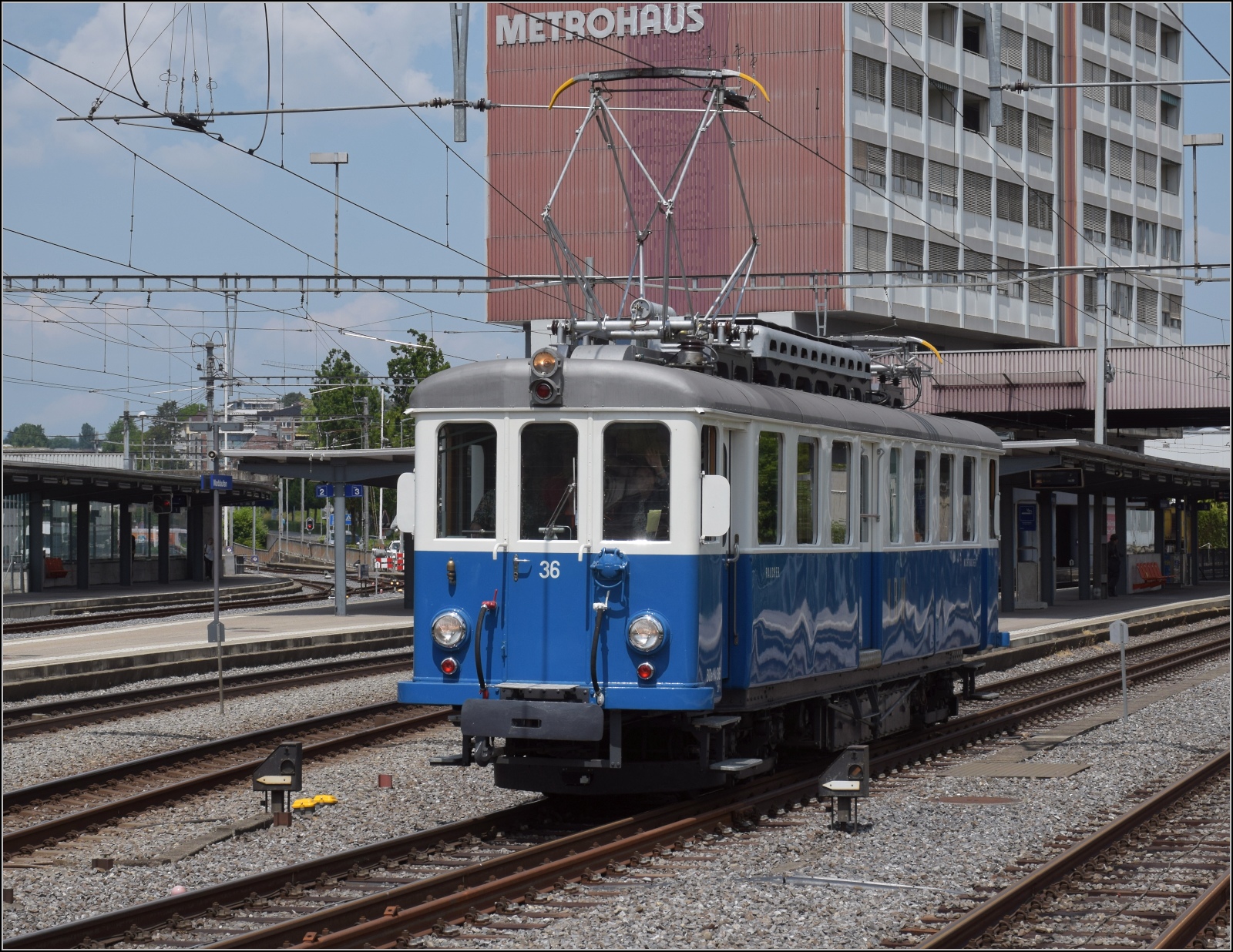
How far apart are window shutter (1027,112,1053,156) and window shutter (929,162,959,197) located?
5.11m

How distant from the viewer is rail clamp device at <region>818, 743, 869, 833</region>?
1035 cm

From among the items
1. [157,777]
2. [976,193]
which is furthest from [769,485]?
[976,193]

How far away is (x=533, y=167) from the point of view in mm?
58875

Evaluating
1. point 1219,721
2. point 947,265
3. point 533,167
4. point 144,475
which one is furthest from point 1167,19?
point 1219,721

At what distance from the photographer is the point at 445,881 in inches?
327

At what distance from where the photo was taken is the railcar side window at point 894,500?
12992 mm

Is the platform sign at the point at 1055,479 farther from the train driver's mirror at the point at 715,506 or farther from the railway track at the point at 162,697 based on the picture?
the train driver's mirror at the point at 715,506

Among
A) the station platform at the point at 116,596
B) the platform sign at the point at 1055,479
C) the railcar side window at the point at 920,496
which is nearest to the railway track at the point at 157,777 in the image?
the railcar side window at the point at 920,496

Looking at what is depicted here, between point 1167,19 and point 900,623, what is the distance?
67.1 metres

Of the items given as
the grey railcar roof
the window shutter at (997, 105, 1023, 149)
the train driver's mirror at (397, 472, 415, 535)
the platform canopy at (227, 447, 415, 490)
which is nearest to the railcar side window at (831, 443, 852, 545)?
the grey railcar roof

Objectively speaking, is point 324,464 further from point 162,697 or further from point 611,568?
point 611,568

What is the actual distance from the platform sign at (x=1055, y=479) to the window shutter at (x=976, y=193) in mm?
31364

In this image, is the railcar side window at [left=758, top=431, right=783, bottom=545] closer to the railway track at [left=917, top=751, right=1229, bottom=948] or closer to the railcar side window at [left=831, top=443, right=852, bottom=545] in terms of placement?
the railcar side window at [left=831, top=443, right=852, bottom=545]

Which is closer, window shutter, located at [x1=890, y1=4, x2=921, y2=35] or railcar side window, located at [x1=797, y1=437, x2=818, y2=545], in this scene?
railcar side window, located at [x1=797, y1=437, x2=818, y2=545]
